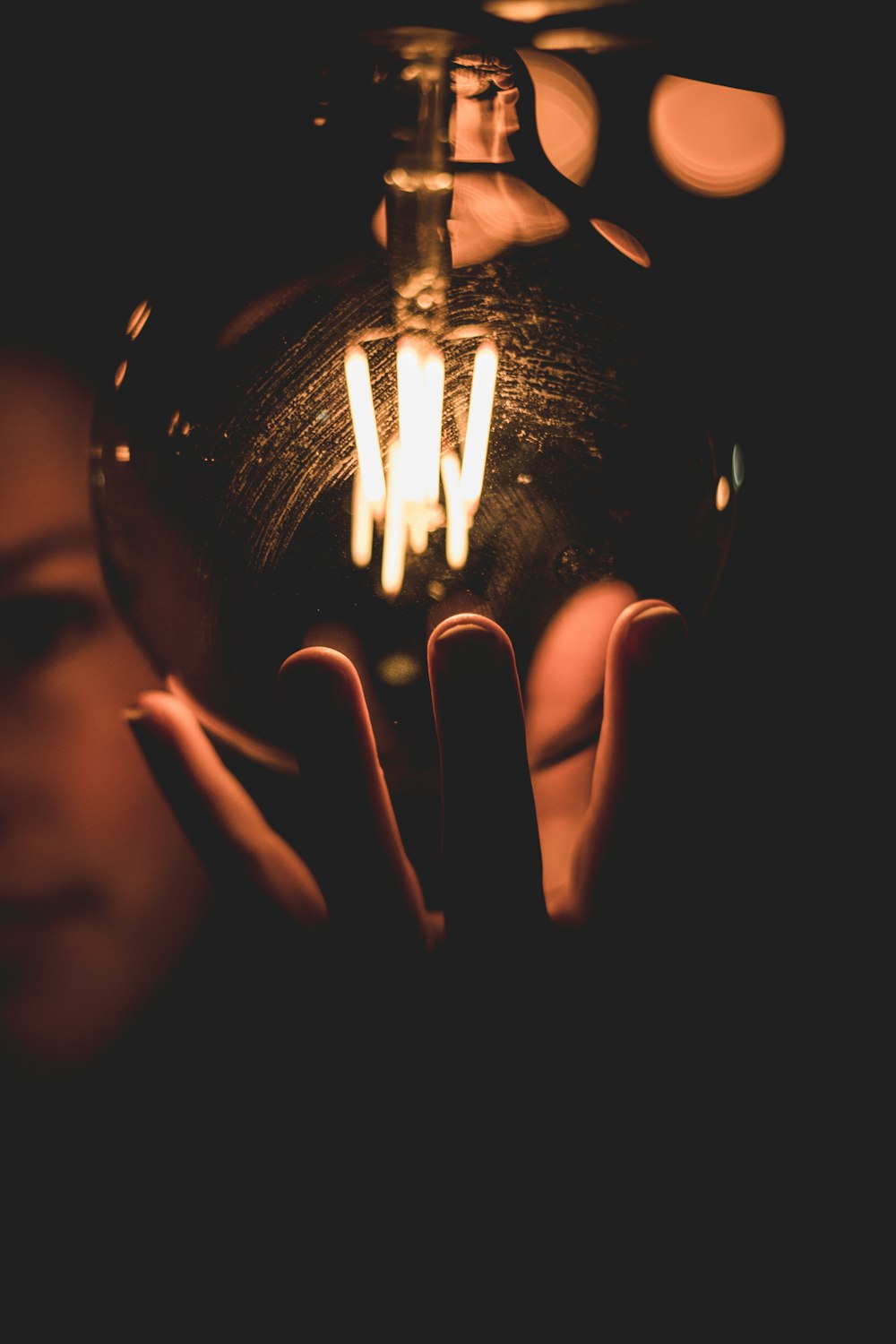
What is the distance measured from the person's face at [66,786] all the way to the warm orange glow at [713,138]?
0.65m

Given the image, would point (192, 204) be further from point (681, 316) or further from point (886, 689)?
point (886, 689)

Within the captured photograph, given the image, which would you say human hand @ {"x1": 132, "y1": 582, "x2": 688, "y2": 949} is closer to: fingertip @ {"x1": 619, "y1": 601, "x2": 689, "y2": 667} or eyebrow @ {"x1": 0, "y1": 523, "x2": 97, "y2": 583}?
fingertip @ {"x1": 619, "y1": 601, "x2": 689, "y2": 667}

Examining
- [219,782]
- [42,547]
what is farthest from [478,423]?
[42,547]

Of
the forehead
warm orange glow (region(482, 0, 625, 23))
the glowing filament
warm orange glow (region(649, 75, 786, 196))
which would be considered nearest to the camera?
warm orange glow (region(482, 0, 625, 23))

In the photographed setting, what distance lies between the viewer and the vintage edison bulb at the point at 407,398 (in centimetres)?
34

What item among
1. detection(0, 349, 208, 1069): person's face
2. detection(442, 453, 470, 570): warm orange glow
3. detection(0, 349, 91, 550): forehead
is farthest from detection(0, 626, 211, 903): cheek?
detection(442, 453, 470, 570): warm orange glow

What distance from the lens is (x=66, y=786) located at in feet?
2.61

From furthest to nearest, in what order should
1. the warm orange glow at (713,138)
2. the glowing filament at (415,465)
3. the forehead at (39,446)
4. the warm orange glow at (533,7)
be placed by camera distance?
the warm orange glow at (713,138) → the forehead at (39,446) → the glowing filament at (415,465) → the warm orange glow at (533,7)

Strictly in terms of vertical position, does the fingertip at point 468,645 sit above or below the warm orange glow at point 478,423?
below

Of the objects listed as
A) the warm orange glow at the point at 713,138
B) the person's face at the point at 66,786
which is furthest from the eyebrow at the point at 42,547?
the warm orange glow at the point at 713,138

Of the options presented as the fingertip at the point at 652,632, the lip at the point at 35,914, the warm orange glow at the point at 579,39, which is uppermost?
the warm orange glow at the point at 579,39

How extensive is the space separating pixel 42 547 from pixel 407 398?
1.82 feet

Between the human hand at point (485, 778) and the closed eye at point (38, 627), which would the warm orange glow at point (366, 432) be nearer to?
the human hand at point (485, 778)

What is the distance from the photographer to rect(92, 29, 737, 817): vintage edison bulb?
34cm
